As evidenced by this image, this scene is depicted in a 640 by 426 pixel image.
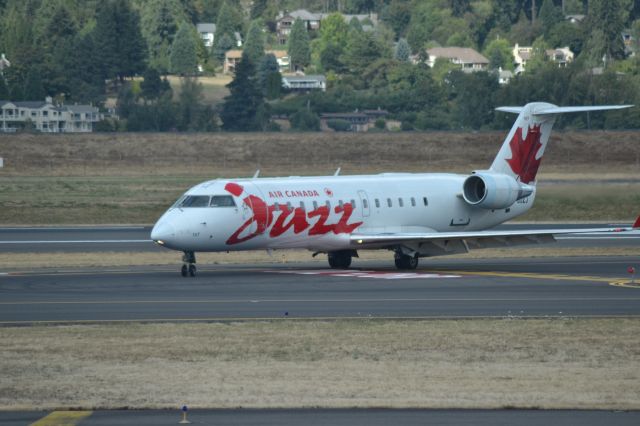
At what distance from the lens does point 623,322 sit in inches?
1086

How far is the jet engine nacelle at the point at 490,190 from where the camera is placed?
41.9m

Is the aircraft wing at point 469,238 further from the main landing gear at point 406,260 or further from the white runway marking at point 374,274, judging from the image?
the white runway marking at point 374,274

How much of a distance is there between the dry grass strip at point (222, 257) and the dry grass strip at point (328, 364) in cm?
1551

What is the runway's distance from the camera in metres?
29.4

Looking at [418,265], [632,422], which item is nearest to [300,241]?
[418,265]

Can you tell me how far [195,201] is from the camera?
37312 mm

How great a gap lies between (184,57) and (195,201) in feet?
458

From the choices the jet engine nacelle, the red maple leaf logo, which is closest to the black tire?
the jet engine nacelle

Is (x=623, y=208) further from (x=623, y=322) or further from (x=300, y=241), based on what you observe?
(x=623, y=322)

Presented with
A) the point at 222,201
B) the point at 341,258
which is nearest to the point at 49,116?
the point at 341,258

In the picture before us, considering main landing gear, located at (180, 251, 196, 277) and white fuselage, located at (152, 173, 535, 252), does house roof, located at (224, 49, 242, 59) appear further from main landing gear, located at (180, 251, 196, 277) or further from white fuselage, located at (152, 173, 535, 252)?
main landing gear, located at (180, 251, 196, 277)

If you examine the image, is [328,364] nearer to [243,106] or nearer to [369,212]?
[369,212]

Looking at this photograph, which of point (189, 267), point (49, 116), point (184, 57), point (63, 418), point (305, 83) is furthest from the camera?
point (184, 57)

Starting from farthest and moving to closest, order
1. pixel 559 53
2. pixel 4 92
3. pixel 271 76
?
pixel 559 53
pixel 271 76
pixel 4 92
